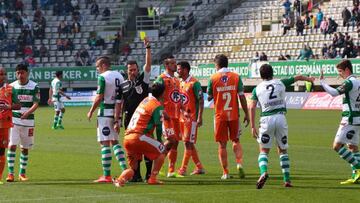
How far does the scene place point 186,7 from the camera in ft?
226

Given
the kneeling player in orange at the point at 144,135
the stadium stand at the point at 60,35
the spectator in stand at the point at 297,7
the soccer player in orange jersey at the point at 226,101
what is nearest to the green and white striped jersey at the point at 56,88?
the soccer player in orange jersey at the point at 226,101

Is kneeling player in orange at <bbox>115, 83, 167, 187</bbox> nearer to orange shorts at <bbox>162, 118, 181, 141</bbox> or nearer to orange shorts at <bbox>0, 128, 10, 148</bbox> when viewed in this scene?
orange shorts at <bbox>162, 118, 181, 141</bbox>

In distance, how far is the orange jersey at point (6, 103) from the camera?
61.5 ft

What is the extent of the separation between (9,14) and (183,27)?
13.5 meters

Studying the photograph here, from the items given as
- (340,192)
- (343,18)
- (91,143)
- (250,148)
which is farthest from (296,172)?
(343,18)

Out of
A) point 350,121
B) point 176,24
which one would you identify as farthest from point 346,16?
point 350,121

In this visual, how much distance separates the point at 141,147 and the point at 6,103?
136 inches

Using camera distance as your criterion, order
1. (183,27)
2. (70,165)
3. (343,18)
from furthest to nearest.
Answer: (183,27)
(343,18)
(70,165)

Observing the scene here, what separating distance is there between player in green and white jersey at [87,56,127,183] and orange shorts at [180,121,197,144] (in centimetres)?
175

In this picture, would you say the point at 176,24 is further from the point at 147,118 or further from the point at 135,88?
the point at 147,118

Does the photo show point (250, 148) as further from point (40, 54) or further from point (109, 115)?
point (40, 54)

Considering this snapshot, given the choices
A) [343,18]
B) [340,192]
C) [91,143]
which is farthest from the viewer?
[343,18]

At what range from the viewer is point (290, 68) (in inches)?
2137

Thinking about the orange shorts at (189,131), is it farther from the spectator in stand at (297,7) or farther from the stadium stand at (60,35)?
the stadium stand at (60,35)
